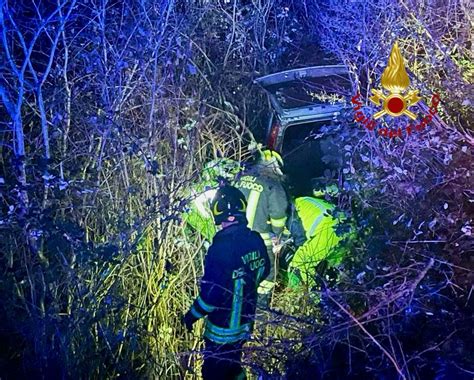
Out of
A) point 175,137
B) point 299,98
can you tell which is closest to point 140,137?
point 175,137

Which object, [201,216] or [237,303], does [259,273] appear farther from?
[201,216]

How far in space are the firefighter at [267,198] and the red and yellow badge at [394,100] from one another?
3.00ft

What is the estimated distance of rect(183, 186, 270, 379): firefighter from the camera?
4.36 meters

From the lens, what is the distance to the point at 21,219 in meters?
4.45

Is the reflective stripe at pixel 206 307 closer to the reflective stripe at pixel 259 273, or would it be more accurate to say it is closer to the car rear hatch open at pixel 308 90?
the reflective stripe at pixel 259 273

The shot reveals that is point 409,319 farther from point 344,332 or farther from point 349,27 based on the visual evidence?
point 349,27

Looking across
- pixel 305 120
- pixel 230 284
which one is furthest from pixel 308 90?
pixel 230 284

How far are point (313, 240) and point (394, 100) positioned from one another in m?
1.50

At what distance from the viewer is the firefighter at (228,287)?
4359mm

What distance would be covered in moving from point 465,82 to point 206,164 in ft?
8.78

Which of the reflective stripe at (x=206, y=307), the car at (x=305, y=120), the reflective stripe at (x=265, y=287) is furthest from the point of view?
the car at (x=305, y=120)

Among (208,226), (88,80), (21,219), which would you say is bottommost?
(208,226)

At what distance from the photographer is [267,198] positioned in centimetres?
532

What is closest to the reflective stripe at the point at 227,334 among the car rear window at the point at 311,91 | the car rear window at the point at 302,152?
the car rear window at the point at 302,152
